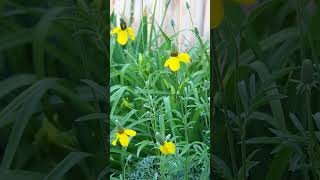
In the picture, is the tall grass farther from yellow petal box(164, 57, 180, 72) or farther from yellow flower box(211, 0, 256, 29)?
yellow flower box(211, 0, 256, 29)

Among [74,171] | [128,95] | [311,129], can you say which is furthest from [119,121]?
[311,129]

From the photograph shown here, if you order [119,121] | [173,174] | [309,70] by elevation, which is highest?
[309,70]

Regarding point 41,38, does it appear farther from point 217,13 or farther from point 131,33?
point 131,33

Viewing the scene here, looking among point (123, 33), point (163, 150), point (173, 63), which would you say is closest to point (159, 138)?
point (163, 150)

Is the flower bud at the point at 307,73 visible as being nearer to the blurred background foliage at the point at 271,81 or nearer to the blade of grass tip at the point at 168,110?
the blurred background foliage at the point at 271,81

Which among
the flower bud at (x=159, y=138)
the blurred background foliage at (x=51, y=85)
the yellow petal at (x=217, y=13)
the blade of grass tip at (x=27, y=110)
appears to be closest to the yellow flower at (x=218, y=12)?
the yellow petal at (x=217, y=13)

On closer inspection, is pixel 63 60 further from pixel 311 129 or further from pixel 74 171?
pixel 311 129
